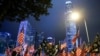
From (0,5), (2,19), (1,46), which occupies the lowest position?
(1,46)

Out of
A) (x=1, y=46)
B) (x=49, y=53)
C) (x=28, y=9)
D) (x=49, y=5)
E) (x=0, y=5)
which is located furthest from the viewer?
Result: (x=1, y=46)

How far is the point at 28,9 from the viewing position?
24.8 feet

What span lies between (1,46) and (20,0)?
8826 centimetres

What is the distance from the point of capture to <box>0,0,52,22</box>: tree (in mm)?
7043

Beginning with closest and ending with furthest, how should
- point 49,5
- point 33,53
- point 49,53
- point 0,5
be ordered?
point 0,5
point 49,5
point 49,53
point 33,53

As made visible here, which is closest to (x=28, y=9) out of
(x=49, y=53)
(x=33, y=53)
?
(x=49, y=53)

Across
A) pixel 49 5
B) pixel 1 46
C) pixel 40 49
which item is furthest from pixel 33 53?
pixel 1 46

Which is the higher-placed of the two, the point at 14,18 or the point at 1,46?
the point at 14,18

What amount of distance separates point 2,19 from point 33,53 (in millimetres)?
35908

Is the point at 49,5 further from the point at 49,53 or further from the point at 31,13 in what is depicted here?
the point at 49,53

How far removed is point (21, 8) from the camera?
734 centimetres

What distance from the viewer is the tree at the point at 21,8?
7043 mm

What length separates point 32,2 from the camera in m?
7.46

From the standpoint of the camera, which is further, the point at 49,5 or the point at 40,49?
the point at 40,49
